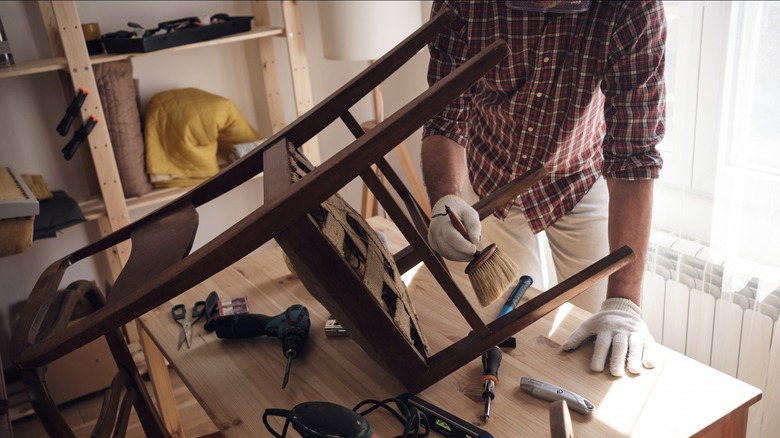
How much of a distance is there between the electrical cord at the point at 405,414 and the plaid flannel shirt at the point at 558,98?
0.72 m

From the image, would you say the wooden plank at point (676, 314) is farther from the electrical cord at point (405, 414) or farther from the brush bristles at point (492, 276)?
the electrical cord at point (405, 414)

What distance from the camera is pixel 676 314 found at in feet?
6.88

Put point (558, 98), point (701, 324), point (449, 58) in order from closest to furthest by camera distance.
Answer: point (558, 98)
point (449, 58)
point (701, 324)

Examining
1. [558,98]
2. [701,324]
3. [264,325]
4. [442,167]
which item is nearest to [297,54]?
[442,167]

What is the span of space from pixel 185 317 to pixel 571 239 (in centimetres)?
101

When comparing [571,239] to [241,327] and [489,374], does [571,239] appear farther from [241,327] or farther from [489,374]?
[241,327]

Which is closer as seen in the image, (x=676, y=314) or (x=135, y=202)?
(x=676, y=314)

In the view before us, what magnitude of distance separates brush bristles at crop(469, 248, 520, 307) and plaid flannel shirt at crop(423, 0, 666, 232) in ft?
1.62

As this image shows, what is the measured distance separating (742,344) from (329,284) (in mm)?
1408

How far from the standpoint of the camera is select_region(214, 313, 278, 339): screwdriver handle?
1335mm

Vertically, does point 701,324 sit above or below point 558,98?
below

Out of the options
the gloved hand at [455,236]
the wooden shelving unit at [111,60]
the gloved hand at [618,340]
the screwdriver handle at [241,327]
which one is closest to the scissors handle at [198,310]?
the screwdriver handle at [241,327]

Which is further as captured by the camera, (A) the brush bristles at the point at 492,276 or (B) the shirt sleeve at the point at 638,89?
(B) the shirt sleeve at the point at 638,89

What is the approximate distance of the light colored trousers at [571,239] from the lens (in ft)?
5.97
